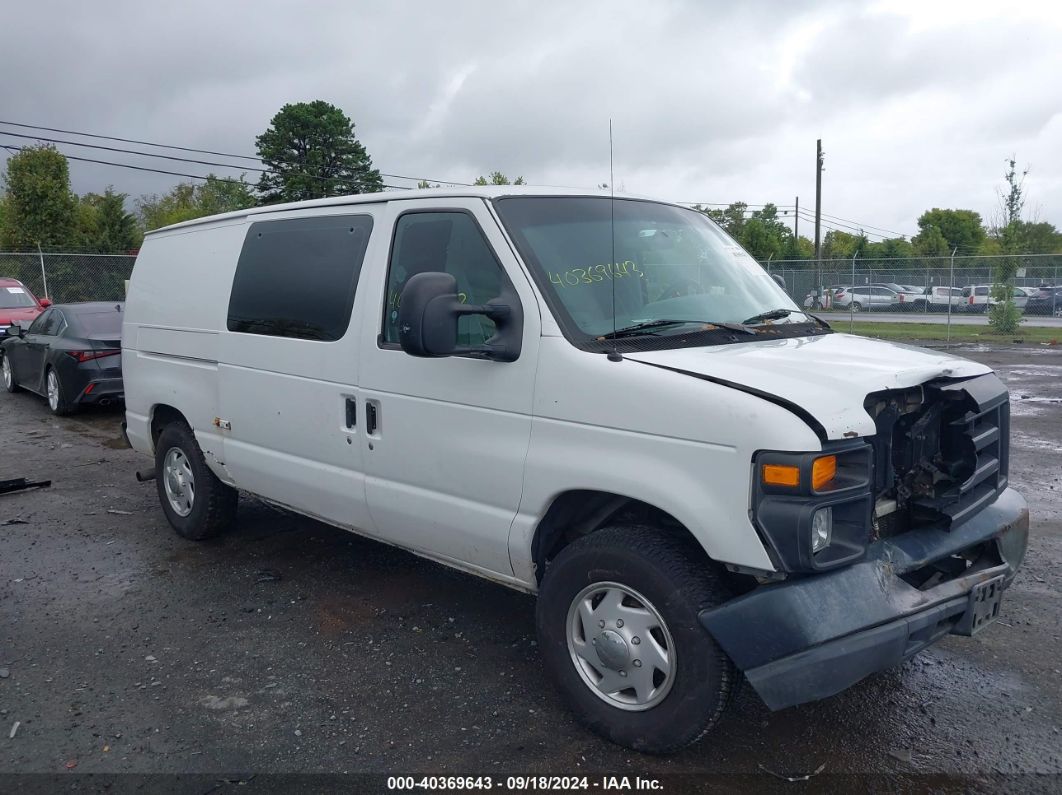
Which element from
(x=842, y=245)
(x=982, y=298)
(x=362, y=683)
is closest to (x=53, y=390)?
(x=362, y=683)

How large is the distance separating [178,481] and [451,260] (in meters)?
3.07

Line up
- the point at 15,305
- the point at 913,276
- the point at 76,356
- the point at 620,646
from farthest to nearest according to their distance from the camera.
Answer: the point at 913,276, the point at 15,305, the point at 76,356, the point at 620,646

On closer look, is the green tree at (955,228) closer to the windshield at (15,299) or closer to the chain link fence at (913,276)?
the chain link fence at (913,276)

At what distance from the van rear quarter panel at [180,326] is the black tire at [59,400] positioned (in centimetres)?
566

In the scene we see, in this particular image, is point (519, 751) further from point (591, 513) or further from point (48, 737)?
point (48, 737)

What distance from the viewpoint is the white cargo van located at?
2943 mm

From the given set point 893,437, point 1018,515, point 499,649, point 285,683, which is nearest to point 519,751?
point 499,649

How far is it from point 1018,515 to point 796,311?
138cm

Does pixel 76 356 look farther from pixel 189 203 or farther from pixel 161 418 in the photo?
pixel 189 203

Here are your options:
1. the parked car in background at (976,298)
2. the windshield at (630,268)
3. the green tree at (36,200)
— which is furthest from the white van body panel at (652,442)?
the green tree at (36,200)

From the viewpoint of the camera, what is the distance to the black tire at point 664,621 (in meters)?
3.08

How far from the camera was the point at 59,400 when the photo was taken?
1146 cm

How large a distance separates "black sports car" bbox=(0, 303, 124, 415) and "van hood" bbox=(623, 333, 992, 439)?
967 centimetres

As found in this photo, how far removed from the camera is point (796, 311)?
176 inches
